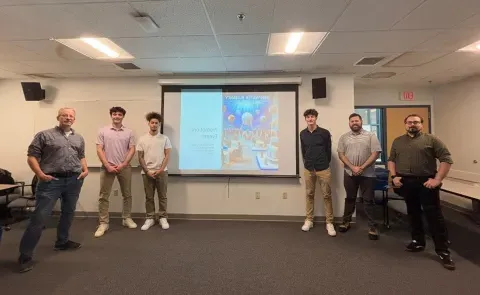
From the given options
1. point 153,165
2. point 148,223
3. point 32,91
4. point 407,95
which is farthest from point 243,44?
point 407,95

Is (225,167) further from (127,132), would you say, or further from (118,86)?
(118,86)

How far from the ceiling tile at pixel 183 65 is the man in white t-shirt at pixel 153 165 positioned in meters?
0.77

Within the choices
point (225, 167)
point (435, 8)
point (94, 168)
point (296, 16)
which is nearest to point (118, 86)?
point (94, 168)

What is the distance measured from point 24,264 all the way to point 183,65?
312 centimetres

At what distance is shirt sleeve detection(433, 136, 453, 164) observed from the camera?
2717mm

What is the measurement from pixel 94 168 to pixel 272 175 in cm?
319

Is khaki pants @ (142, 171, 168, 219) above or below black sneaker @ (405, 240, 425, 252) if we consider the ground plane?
above

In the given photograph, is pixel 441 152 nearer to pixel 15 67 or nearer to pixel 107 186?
pixel 107 186

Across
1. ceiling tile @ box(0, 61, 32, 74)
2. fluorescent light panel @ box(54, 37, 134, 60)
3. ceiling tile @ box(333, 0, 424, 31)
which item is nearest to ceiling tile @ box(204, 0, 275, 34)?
ceiling tile @ box(333, 0, 424, 31)

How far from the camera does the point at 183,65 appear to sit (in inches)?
157

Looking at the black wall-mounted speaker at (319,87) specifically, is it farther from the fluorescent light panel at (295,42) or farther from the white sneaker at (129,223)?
the white sneaker at (129,223)

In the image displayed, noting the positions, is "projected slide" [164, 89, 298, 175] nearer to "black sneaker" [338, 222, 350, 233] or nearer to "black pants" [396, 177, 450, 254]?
"black sneaker" [338, 222, 350, 233]

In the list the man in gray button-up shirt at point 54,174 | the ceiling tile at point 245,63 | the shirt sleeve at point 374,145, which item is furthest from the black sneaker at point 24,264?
the shirt sleeve at point 374,145

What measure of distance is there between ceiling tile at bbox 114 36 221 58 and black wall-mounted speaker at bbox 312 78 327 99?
1.71 m
